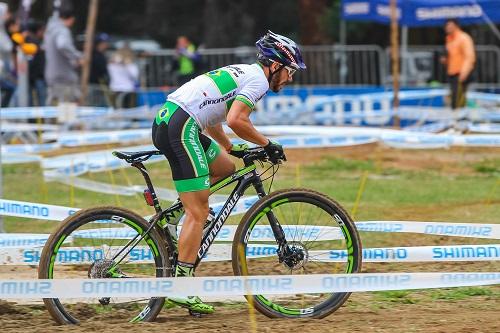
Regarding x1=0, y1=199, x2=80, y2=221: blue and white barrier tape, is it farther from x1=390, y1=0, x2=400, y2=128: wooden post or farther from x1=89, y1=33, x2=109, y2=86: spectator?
x1=89, y1=33, x2=109, y2=86: spectator

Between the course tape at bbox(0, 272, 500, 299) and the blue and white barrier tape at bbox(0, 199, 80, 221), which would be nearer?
the course tape at bbox(0, 272, 500, 299)

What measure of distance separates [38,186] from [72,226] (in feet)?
24.9

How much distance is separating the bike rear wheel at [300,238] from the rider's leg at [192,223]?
0.24 m

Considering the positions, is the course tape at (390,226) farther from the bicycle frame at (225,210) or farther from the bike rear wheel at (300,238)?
the bicycle frame at (225,210)

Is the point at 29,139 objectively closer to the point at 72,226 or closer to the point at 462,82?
the point at 462,82

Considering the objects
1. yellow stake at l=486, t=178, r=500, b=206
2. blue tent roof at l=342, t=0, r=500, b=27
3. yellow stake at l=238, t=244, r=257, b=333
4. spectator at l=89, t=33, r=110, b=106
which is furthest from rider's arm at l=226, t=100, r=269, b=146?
spectator at l=89, t=33, r=110, b=106

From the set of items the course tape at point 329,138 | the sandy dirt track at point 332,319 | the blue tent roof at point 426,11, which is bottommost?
the sandy dirt track at point 332,319

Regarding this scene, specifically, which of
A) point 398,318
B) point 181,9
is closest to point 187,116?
point 398,318

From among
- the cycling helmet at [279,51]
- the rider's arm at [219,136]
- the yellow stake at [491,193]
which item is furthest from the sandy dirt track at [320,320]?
the yellow stake at [491,193]

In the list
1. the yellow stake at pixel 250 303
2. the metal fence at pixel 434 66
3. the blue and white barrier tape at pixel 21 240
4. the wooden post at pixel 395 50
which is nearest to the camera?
the yellow stake at pixel 250 303

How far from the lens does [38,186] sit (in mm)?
13977

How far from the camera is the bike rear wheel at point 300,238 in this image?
22.1 feet

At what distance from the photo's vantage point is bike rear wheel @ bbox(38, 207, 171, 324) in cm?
657

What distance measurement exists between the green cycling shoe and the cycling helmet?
1549 mm
